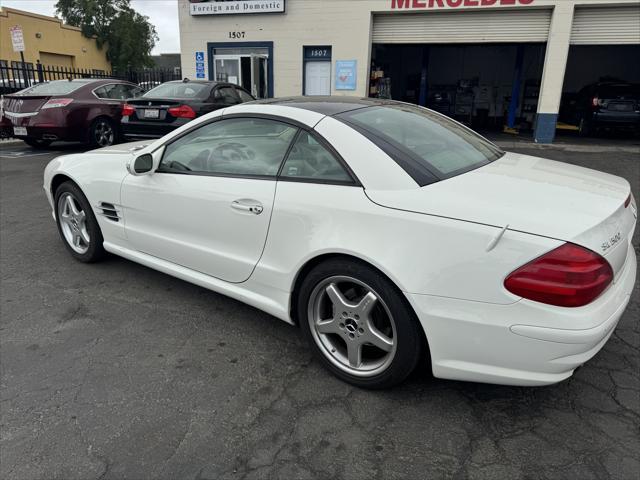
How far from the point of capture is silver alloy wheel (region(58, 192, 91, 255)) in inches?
162

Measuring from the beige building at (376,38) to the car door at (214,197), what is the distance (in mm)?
12633

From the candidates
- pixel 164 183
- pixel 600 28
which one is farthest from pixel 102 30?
pixel 164 183

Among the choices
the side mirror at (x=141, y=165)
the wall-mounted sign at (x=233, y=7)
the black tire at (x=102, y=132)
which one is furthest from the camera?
the wall-mounted sign at (x=233, y=7)

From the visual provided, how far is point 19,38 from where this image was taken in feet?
40.9

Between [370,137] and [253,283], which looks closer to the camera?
[370,137]

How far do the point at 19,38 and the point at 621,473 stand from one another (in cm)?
1516

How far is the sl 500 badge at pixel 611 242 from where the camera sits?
80.0 inches

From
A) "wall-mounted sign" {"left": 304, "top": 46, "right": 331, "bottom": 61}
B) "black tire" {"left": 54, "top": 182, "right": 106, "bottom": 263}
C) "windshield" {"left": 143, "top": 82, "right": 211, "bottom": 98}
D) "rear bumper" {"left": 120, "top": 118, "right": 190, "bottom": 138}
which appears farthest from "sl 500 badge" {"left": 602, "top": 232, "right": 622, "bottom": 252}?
"wall-mounted sign" {"left": 304, "top": 46, "right": 331, "bottom": 61}

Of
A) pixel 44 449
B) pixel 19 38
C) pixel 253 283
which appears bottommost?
pixel 44 449

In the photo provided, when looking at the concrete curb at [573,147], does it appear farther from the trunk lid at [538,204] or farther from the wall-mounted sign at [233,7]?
the trunk lid at [538,204]

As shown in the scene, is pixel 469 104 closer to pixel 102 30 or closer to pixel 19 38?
pixel 19 38

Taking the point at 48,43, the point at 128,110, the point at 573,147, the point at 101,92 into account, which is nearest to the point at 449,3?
the point at 573,147

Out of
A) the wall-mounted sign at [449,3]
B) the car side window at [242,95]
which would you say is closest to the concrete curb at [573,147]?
the wall-mounted sign at [449,3]

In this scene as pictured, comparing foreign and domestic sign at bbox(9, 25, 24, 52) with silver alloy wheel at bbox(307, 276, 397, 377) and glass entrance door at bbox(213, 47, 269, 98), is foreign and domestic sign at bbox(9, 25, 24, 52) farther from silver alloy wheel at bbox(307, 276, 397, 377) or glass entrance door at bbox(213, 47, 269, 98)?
silver alloy wheel at bbox(307, 276, 397, 377)
